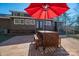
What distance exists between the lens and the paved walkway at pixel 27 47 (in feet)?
14.4

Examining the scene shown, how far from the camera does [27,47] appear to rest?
14.6 ft

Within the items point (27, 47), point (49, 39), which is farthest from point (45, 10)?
point (27, 47)

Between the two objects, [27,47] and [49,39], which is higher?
[49,39]

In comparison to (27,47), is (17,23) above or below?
above

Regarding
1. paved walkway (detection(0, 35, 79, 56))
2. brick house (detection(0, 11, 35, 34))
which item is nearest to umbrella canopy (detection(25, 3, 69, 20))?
brick house (detection(0, 11, 35, 34))

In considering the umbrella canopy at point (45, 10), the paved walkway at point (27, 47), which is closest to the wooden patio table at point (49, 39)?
the paved walkway at point (27, 47)

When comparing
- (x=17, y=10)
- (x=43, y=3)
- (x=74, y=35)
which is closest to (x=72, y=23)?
(x=74, y=35)

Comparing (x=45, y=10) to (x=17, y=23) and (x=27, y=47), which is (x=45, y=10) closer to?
(x=17, y=23)

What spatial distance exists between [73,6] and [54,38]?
591 mm

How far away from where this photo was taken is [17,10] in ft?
14.5

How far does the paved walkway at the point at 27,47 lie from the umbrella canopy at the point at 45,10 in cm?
37

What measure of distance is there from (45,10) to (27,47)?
66 cm

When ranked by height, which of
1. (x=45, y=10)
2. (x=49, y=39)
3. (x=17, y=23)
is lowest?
(x=49, y=39)

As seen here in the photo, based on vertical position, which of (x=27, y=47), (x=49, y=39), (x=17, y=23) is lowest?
(x=27, y=47)
